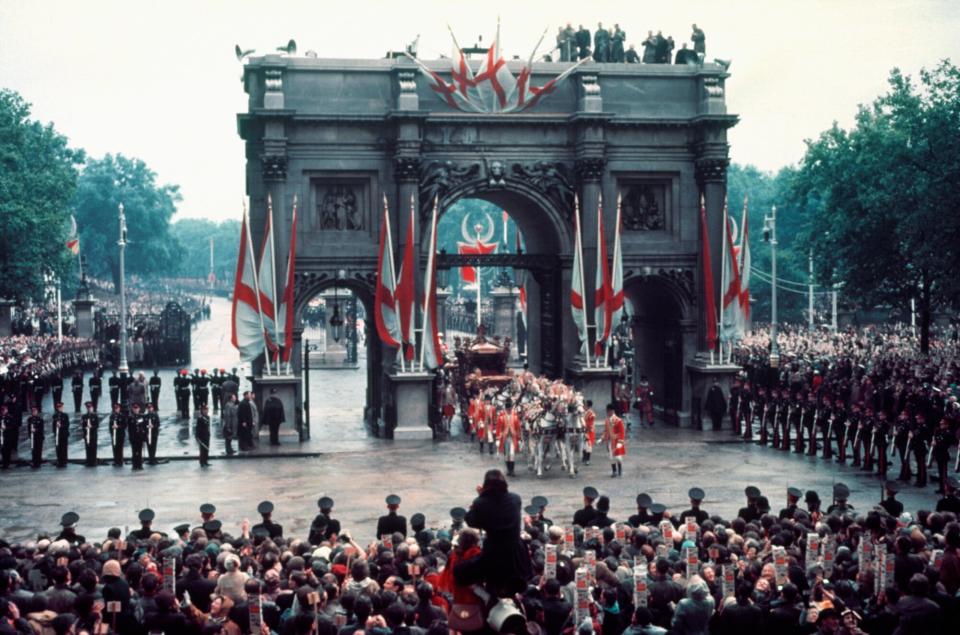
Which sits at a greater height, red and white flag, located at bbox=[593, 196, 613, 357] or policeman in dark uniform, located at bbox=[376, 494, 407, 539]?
red and white flag, located at bbox=[593, 196, 613, 357]

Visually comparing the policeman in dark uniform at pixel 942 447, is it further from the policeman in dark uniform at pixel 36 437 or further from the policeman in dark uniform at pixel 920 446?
the policeman in dark uniform at pixel 36 437

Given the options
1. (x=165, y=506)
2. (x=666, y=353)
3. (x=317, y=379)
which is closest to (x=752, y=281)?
(x=317, y=379)

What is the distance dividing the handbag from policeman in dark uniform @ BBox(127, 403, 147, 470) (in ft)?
72.3

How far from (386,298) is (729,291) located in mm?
11333

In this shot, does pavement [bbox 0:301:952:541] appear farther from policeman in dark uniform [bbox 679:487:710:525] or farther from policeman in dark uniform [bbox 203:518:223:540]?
policeman in dark uniform [bbox 679:487:710:525]

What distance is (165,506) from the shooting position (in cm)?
2545

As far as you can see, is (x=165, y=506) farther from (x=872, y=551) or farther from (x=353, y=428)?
(x=872, y=551)

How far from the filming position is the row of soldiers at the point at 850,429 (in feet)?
89.1

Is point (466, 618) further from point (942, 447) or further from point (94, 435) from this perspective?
point (94, 435)

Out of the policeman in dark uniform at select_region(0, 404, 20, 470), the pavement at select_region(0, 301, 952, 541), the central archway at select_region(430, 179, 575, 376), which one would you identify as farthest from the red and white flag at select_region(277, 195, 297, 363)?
the policeman in dark uniform at select_region(0, 404, 20, 470)

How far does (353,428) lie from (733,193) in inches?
3195

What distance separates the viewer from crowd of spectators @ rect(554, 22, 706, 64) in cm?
3862

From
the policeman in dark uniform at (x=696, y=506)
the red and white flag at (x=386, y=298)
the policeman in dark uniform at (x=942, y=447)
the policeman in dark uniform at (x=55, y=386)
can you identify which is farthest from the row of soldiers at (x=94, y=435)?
the policeman in dark uniform at (x=942, y=447)

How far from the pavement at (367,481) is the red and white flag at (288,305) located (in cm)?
313
